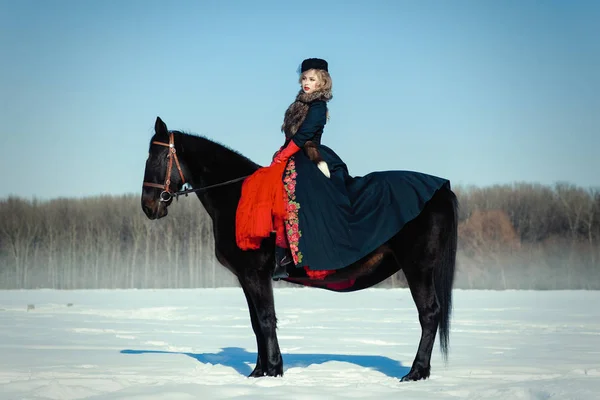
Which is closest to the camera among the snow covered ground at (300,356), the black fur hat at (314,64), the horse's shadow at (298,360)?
the snow covered ground at (300,356)

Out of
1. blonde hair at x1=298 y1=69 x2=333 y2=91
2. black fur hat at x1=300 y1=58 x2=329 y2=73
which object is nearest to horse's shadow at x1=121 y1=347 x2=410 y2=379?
blonde hair at x1=298 y1=69 x2=333 y2=91

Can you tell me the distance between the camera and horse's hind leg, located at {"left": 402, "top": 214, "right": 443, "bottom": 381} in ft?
20.3

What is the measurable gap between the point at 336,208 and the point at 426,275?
0.96 meters

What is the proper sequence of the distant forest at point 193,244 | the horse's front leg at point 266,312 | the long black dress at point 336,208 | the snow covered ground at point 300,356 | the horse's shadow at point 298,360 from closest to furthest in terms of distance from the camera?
the snow covered ground at point 300,356, the long black dress at point 336,208, the horse's front leg at point 266,312, the horse's shadow at point 298,360, the distant forest at point 193,244

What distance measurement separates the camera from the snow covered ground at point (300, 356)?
5.45m

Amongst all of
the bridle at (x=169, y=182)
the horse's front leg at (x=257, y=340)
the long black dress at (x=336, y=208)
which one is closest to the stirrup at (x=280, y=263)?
the long black dress at (x=336, y=208)

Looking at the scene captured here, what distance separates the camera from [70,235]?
45.8 metres

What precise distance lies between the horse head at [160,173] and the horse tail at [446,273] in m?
2.43

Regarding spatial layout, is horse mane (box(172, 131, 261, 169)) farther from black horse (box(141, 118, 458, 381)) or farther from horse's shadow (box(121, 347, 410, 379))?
horse's shadow (box(121, 347, 410, 379))

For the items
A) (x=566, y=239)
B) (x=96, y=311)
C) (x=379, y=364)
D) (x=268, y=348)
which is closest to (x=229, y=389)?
(x=268, y=348)

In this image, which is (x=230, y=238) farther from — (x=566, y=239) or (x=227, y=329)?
(x=566, y=239)

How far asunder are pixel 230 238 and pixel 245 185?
0.49 metres

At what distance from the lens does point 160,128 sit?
6.59m

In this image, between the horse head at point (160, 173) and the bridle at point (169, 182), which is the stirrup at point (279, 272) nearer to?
the bridle at point (169, 182)
